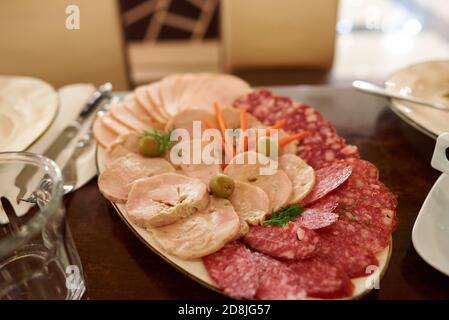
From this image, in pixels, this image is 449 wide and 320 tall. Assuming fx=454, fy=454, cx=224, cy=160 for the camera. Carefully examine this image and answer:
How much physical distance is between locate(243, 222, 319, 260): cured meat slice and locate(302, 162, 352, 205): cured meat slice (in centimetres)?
12

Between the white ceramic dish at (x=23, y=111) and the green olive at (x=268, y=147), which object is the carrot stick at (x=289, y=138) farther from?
the white ceramic dish at (x=23, y=111)

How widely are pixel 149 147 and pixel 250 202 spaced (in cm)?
30

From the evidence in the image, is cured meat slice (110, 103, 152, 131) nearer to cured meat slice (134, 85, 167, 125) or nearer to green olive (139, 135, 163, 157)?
cured meat slice (134, 85, 167, 125)

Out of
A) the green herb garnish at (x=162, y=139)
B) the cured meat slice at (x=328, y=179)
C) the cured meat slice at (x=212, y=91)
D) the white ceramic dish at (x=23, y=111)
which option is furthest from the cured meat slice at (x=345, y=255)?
the white ceramic dish at (x=23, y=111)

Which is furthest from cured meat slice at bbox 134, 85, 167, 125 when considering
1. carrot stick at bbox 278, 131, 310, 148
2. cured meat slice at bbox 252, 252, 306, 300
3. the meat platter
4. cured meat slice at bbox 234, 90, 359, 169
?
cured meat slice at bbox 252, 252, 306, 300

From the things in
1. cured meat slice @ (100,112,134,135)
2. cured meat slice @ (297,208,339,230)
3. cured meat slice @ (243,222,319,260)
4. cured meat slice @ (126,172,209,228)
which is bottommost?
cured meat slice @ (243,222,319,260)

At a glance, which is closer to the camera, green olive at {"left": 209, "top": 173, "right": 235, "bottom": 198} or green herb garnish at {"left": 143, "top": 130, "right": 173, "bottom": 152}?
green olive at {"left": 209, "top": 173, "right": 235, "bottom": 198}

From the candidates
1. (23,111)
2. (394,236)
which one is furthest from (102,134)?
(394,236)

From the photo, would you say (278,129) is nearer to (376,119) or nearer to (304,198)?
(304,198)

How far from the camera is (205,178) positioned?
1058 millimetres

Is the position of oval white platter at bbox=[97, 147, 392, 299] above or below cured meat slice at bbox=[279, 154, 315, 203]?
below

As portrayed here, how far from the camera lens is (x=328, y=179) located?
1051 millimetres

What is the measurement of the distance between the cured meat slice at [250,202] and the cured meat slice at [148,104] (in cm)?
39

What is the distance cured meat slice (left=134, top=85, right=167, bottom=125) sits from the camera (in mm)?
1312
